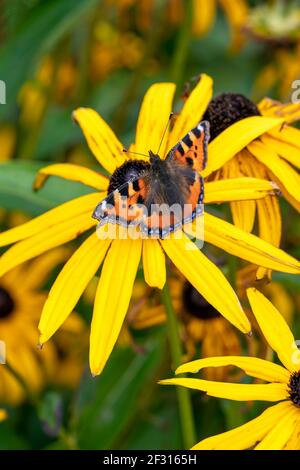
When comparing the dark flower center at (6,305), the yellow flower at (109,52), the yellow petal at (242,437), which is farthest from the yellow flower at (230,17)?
the yellow petal at (242,437)

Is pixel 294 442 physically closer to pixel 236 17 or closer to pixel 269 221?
pixel 269 221

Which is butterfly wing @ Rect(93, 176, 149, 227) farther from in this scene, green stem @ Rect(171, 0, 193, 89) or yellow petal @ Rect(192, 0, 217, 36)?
yellow petal @ Rect(192, 0, 217, 36)

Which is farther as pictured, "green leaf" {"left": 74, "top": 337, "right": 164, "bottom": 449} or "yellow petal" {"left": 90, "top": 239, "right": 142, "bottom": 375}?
"green leaf" {"left": 74, "top": 337, "right": 164, "bottom": 449}

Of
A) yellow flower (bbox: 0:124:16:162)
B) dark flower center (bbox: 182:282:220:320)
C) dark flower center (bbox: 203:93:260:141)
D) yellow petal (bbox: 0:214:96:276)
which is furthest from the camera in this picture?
yellow flower (bbox: 0:124:16:162)

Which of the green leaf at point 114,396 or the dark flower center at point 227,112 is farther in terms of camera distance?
the green leaf at point 114,396

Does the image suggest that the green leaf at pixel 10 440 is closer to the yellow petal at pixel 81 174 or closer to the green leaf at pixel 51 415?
the green leaf at pixel 51 415

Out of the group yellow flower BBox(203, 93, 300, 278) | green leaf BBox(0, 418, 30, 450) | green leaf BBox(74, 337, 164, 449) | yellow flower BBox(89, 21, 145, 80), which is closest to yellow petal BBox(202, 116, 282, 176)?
yellow flower BBox(203, 93, 300, 278)
